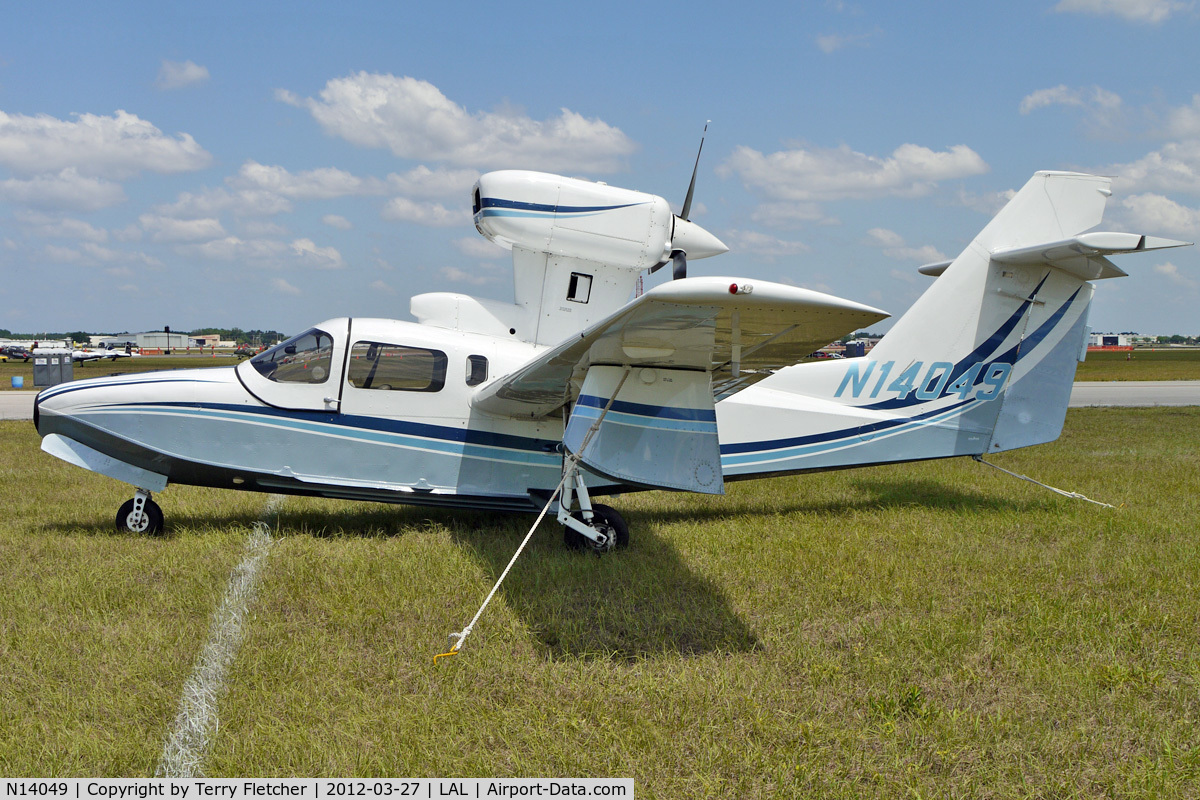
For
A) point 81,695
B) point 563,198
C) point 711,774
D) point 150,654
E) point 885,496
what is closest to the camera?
point 711,774

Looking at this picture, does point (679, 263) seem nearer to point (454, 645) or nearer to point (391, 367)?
point (391, 367)

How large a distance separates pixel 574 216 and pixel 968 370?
15.5ft

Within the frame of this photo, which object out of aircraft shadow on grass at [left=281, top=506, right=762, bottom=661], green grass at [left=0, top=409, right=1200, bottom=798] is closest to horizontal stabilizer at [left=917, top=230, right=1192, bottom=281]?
green grass at [left=0, top=409, right=1200, bottom=798]

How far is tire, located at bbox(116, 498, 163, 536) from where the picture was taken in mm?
6926

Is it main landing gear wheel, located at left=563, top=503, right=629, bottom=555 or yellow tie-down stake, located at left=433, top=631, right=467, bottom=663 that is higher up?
main landing gear wheel, located at left=563, top=503, right=629, bottom=555

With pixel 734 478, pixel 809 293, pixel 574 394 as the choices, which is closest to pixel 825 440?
pixel 734 478

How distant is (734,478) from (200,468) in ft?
16.9

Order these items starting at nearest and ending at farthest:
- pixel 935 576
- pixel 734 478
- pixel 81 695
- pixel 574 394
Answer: pixel 81 695 → pixel 935 576 → pixel 574 394 → pixel 734 478

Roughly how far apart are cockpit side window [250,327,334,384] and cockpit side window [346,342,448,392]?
0.81 ft

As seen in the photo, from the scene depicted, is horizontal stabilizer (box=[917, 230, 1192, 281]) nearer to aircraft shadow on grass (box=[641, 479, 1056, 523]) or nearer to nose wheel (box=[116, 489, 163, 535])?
aircraft shadow on grass (box=[641, 479, 1056, 523])

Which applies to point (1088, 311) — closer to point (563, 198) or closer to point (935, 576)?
point (935, 576)

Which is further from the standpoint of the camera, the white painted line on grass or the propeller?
the propeller

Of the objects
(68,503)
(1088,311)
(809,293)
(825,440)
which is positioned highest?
(1088,311)

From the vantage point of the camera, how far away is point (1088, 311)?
8055 millimetres
